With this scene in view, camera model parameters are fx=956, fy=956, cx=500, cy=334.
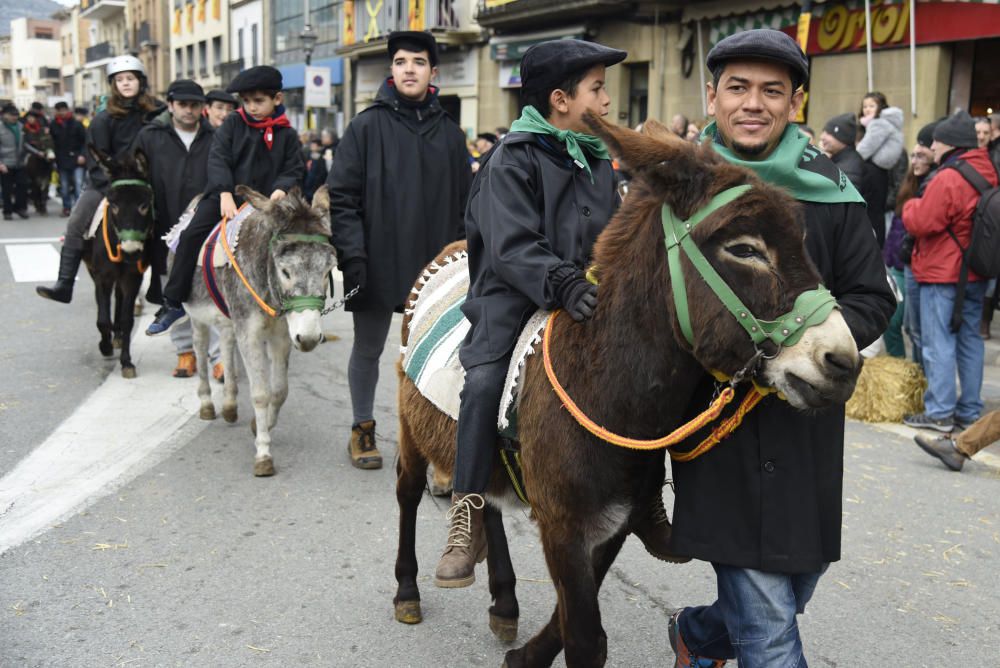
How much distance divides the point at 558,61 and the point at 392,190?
2806 mm

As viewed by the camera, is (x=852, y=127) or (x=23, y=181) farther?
(x=23, y=181)

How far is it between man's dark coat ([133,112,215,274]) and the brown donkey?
17.4ft

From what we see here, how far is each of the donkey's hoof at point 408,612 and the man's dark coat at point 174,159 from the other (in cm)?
477

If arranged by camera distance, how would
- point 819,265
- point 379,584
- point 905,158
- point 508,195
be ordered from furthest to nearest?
point 905,158 < point 379,584 < point 508,195 < point 819,265

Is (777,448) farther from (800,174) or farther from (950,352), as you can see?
(950,352)

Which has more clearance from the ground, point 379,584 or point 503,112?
point 503,112

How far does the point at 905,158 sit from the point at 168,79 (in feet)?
204

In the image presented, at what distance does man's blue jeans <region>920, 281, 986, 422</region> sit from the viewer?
714 centimetres

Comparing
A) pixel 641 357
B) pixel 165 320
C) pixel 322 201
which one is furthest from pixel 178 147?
pixel 641 357

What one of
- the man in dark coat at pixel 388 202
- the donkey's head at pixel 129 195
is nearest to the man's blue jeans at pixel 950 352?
the man in dark coat at pixel 388 202

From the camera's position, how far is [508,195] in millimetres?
3074

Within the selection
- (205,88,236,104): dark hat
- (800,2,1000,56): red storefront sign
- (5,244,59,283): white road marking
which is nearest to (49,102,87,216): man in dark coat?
(5,244,59,283): white road marking

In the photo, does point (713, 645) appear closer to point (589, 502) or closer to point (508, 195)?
point (589, 502)

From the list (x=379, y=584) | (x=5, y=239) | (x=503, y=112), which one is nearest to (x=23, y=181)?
(x=5, y=239)
